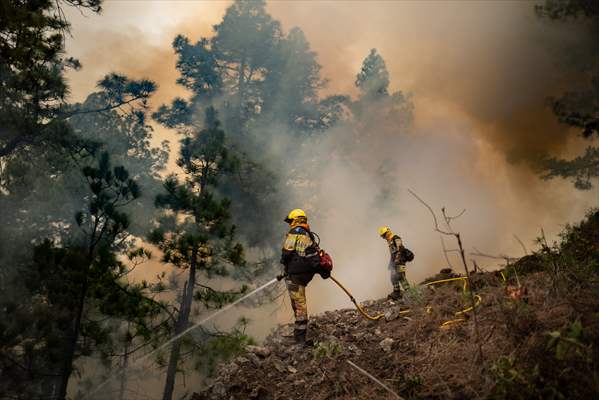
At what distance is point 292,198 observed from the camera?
20.6 metres

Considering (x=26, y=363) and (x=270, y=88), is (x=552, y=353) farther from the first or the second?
(x=270, y=88)

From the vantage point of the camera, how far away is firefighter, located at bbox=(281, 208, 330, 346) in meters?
6.70

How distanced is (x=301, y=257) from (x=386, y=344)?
1848 millimetres

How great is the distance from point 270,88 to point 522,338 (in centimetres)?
2339

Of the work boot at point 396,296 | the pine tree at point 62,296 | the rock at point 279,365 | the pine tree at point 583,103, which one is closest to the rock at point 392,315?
the rock at point 279,365

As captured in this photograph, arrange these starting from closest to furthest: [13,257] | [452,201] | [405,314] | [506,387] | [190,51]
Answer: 1. [506,387]
2. [405,314]
3. [13,257]
4. [190,51]
5. [452,201]

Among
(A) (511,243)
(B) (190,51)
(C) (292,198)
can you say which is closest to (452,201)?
(A) (511,243)

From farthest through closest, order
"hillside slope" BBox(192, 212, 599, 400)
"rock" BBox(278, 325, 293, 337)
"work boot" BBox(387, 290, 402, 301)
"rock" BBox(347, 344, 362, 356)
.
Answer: "work boot" BBox(387, 290, 402, 301), "rock" BBox(278, 325, 293, 337), "rock" BBox(347, 344, 362, 356), "hillside slope" BBox(192, 212, 599, 400)

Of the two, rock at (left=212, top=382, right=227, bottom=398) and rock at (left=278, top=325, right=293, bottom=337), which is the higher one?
rock at (left=278, top=325, right=293, bottom=337)

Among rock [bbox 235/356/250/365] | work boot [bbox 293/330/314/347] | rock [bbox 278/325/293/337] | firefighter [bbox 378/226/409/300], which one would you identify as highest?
firefighter [bbox 378/226/409/300]

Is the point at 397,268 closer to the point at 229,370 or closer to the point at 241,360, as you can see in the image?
the point at 241,360

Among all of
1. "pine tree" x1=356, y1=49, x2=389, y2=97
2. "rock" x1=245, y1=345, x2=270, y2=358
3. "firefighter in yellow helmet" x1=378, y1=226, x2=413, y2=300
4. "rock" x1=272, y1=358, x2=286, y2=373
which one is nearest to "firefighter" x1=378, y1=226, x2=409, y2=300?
"firefighter in yellow helmet" x1=378, y1=226, x2=413, y2=300

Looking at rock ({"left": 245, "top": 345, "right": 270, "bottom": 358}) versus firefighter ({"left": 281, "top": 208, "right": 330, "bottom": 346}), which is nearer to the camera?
rock ({"left": 245, "top": 345, "right": 270, "bottom": 358})

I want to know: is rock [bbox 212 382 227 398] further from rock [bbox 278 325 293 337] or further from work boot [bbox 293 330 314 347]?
rock [bbox 278 325 293 337]
